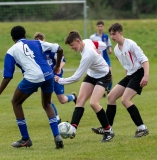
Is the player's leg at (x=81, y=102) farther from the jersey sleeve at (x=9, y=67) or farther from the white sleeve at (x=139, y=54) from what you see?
the jersey sleeve at (x=9, y=67)

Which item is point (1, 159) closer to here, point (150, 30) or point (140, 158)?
point (140, 158)

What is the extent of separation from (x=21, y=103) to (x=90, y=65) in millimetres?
1285

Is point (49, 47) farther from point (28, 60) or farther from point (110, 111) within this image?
point (110, 111)

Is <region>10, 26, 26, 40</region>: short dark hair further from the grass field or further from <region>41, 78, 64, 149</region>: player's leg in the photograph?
the grass field

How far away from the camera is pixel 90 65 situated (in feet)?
29.7

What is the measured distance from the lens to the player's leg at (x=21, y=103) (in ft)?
27.8

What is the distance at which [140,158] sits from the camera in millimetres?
7480

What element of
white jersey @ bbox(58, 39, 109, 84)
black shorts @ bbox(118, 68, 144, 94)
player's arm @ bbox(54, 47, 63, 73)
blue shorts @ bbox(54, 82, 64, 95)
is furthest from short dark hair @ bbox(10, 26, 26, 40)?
blue shorts @ bbox(54, 82, 64, 95)

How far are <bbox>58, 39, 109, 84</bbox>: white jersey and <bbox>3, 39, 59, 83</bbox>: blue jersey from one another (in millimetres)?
502

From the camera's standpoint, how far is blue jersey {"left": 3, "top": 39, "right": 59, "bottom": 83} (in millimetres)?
8328

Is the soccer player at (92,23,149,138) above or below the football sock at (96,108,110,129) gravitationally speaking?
above

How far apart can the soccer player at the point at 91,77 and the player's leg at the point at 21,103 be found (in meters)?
0.57

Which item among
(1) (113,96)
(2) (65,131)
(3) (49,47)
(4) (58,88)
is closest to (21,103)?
(2) (65,131)

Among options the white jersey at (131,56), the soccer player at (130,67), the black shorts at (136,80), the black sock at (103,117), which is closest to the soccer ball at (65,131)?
the black sock at (103,117)
